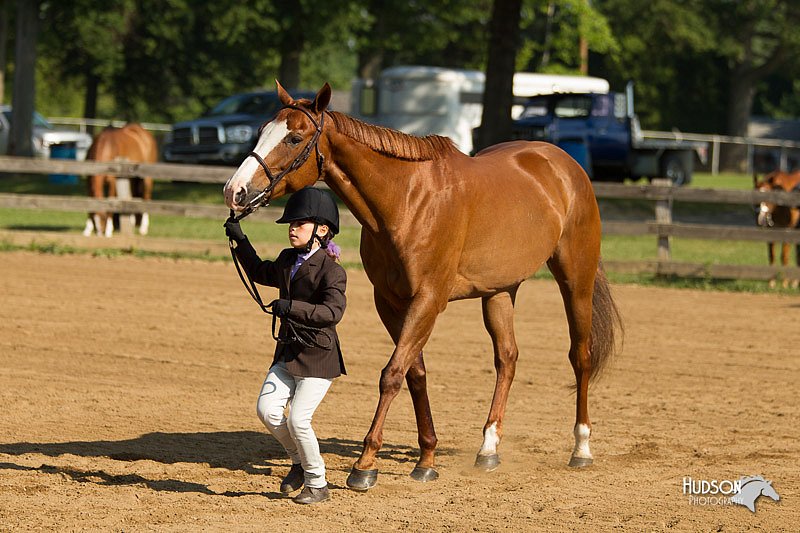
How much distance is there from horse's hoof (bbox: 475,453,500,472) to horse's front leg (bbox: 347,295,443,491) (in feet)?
2.79

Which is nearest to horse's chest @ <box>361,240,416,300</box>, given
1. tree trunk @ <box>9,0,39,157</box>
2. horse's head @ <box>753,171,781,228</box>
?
horse's head @ <box>753,171,781,228</box>

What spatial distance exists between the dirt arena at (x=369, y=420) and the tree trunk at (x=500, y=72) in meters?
10.3

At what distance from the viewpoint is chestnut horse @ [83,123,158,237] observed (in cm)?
1705

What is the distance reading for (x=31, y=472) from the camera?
18.8ft

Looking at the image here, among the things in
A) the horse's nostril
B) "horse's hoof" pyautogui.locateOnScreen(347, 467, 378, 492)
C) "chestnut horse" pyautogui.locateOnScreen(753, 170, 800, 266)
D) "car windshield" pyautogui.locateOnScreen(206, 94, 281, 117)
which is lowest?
"horse's hoof" pyautogui.locateOnScreen(347, 467, 378, 492)

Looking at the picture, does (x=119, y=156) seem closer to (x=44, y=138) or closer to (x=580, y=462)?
(x=580, y=462)

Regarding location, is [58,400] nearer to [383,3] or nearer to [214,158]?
[214,158]

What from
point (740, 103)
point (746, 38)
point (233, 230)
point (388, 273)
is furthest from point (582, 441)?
point (740, 103)

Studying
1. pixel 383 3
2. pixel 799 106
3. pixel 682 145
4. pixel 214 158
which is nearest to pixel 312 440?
pixel 214 158

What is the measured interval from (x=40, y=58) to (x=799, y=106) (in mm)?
48855

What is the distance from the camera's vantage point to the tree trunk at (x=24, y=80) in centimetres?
2927

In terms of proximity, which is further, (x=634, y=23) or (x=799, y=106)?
(x=799, y=106)

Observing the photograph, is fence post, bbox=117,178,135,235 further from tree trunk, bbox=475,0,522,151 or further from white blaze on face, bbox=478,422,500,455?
white blaze on face, bbox=478,422,500,455

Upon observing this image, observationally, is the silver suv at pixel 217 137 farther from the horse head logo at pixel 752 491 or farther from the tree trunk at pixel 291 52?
the horse head logo at pixel 752 491
